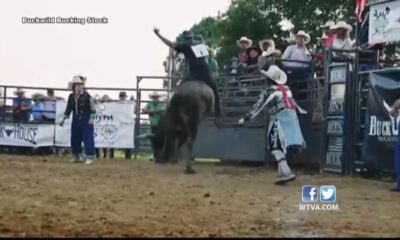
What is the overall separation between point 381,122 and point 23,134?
35.2 feet

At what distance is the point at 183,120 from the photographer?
14531 millimetres

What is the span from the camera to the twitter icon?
10133 millimetres


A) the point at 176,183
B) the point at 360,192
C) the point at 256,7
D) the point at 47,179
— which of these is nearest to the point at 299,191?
the point at 360,192

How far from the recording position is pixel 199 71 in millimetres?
14211

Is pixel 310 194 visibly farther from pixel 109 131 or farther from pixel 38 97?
pixel 38 97

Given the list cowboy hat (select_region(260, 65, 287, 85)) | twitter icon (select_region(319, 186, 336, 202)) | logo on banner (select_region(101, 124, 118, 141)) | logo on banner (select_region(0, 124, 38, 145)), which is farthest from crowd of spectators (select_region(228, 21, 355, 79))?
logo on banner (select_region(0, 124, 38, 145))

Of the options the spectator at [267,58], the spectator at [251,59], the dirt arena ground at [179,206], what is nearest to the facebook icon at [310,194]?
the dirt arena ground at [179,206]

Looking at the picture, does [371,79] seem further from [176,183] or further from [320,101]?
[176,183]

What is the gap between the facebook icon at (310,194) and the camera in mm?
10000

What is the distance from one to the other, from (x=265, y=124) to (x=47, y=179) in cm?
555

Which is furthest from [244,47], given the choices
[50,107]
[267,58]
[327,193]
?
[327,193]

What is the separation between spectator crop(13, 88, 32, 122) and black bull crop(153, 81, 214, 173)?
6.05 metres

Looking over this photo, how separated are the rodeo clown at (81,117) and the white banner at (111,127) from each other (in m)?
3.29

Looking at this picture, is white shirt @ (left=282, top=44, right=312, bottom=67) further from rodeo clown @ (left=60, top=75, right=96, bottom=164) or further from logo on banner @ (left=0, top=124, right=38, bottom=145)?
logo on banner @ (left=0, top=124, right=38, bottom=145)
